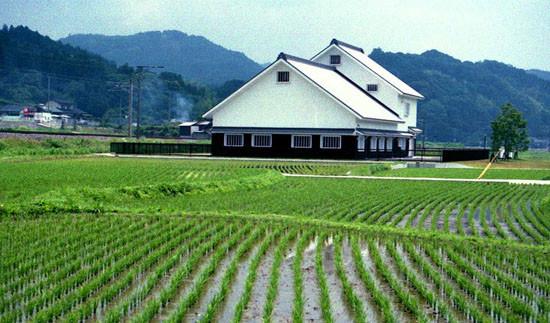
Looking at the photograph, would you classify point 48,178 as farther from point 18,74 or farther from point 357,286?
point 18,74

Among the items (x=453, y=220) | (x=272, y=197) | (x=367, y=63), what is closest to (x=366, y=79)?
(x=367, y=63)

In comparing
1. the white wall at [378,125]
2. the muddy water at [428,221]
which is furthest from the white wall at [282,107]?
the muddy water at [428,221]

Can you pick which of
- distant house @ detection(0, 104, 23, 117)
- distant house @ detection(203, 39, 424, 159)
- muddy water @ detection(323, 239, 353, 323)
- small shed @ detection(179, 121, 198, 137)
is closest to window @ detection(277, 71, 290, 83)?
distant house @ detection(203, 39, 424, 159)

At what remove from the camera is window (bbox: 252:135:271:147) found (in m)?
43.7

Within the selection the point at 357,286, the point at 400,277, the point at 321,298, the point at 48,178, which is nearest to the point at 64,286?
the point at 321,298

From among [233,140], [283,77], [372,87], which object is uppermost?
[372,87]

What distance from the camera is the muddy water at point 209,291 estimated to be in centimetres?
760

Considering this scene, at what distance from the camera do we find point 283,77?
43438mm

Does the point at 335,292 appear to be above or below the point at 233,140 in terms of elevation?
below

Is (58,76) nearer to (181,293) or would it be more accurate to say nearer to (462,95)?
(462,95)

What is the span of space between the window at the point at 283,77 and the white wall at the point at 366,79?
10041mm

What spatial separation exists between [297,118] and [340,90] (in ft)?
13.3

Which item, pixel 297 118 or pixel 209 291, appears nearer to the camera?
pixel 209 291

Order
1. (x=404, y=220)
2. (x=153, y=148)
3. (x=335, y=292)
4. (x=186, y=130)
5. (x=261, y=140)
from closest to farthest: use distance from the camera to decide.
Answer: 1. (x=335, y=292)
2. (x=404, y=220)
3. (x=261, y=140)
4. (x=153, y=148)
5. (x=186, y=130)
